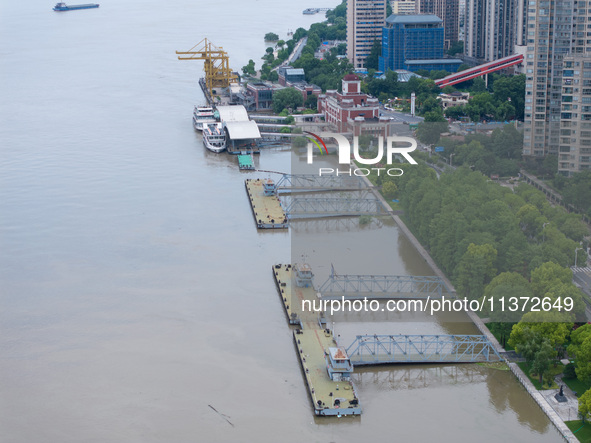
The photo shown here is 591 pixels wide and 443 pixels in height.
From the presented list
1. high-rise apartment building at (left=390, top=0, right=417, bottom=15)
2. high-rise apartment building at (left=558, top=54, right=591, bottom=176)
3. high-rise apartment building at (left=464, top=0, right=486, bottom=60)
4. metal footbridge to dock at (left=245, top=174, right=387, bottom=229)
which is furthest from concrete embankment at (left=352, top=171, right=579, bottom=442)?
high-rise apartment building at (left=390, top=0, right=417, bottom=15)

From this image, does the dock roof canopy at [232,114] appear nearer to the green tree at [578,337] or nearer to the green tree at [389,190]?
the green tree at [389,190]

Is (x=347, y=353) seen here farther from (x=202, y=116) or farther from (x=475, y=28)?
(x=475, y=28)

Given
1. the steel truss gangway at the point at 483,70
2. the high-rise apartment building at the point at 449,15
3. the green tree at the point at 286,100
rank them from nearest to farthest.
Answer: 1. the green tree at the point at 286,100
2. the steel truss gangway at the point at 483,70
3. the high-rise apartment building at the point at 449,15

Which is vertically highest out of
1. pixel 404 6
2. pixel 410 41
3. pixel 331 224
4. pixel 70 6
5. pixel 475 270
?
pixel 70 6

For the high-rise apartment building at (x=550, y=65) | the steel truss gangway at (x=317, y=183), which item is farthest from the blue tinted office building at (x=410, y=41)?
the steel truss gangway at (x=317, y=183)

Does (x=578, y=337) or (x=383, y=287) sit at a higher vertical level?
(x=578, y=337)

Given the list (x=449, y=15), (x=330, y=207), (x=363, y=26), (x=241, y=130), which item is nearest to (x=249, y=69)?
A: (x=363, y=26)
